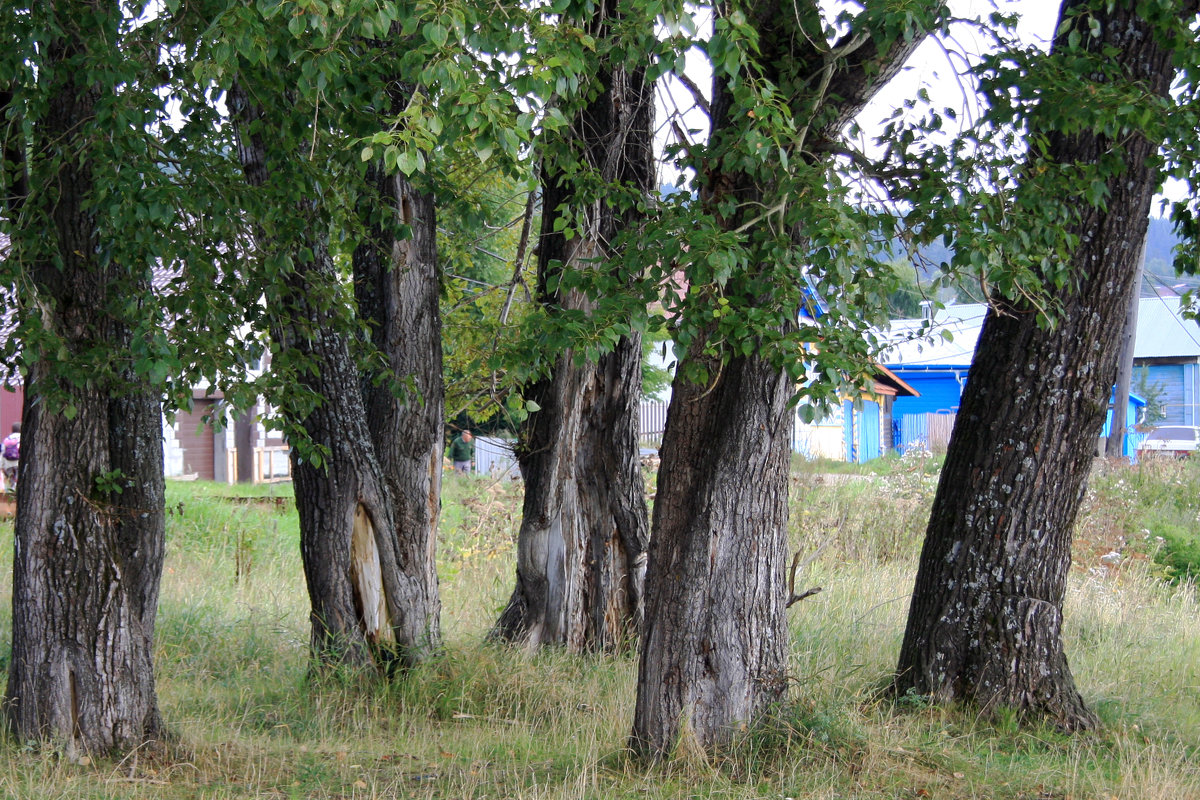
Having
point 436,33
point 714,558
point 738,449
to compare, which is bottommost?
point 714,558

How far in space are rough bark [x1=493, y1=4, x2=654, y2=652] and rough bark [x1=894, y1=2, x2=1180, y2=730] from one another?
7.80 ft

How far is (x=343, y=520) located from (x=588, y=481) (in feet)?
6.50

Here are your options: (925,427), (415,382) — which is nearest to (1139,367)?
(925,427)

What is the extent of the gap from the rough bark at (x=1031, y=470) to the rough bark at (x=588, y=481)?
2376mm

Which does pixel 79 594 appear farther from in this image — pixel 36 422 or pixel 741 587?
pixel 741 587

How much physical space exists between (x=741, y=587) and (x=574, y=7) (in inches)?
115

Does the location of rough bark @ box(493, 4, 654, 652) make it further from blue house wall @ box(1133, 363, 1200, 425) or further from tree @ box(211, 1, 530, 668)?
blue house wall @ box(1133, 363, 1200, 425)

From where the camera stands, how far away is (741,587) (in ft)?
17.0

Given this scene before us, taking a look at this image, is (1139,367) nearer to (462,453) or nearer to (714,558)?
(462,453)

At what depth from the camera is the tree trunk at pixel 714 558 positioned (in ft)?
16.6

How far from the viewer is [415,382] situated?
6.75 metres

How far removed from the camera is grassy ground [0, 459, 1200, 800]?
4852 mm

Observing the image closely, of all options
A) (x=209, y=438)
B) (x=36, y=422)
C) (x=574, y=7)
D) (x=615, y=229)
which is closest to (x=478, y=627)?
(x=615, y=229)

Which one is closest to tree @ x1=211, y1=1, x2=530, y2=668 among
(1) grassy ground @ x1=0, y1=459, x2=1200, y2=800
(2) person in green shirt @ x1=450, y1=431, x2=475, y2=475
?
(1) grassy ground @ x1=0, y1=459, x2=1200, y2=800
